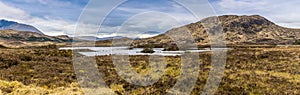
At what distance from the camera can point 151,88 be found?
1777 cm

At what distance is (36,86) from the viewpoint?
58.0ft

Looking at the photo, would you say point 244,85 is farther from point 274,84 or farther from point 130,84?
point 130,84

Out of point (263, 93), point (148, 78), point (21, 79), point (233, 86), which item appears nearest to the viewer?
point (263, 93)

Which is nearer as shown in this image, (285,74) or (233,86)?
(233,86)

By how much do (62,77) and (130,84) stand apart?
566 cm

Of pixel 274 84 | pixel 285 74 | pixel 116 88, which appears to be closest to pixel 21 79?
pixel 116 88

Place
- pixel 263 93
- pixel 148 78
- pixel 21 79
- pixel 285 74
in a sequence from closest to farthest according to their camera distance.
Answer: pixel 263 93, pixel 21 79, pixel 148 78, pixel 285 74

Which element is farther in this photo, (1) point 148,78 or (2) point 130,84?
(1) point 148,78

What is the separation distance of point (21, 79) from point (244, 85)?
15452mm

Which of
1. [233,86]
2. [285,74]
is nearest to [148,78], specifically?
[233,86]

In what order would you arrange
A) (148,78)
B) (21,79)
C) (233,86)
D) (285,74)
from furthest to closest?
(285,74), (148,78), (21,79), (233,86)

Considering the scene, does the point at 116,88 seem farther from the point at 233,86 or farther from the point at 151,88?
the point at 233,86

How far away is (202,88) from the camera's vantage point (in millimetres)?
17656

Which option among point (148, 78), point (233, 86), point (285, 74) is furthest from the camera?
point (285, 74)
